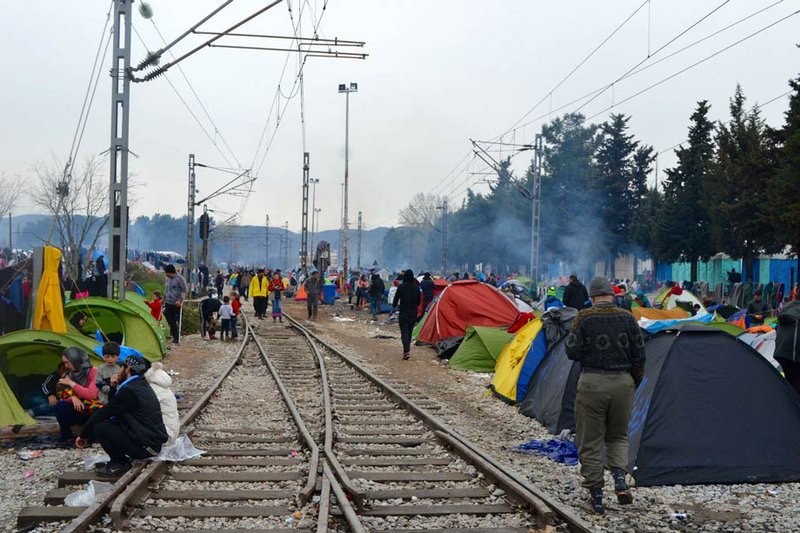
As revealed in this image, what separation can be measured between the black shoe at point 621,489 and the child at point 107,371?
5249 millimetres

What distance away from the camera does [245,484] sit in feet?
24.9

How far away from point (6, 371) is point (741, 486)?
30.0ft

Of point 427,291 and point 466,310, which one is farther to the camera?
point 427,291

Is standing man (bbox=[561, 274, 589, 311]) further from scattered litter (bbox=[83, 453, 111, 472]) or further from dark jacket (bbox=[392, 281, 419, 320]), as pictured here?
scattered litter (bbox=[83, 453, 111, 472])

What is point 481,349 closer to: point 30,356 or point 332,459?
point 30,356

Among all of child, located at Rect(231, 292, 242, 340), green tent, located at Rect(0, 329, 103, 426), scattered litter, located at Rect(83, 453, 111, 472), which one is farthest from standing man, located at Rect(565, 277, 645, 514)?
child, located at Rect(231, 292, 242, 340)

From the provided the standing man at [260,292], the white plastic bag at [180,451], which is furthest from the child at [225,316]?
the white plastic bag at [180,451]

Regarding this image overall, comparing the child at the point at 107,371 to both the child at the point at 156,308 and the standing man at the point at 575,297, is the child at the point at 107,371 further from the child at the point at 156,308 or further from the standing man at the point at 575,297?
the child at the point at 156,308

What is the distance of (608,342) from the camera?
7039 millimetres

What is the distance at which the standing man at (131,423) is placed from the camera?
777 cm

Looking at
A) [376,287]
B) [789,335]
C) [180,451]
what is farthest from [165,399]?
[376,287]

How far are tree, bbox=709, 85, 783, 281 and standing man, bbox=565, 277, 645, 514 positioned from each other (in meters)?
25.0

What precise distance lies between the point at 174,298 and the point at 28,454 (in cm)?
1236

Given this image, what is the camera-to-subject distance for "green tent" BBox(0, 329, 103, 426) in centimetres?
1105
